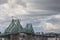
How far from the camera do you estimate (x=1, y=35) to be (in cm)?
2888

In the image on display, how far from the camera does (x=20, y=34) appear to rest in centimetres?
2709

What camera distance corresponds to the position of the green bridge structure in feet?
90.8

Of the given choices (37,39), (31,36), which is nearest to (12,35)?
(31,36)

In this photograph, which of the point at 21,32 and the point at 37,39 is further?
the point at 37,39

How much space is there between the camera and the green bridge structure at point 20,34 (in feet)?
90.8

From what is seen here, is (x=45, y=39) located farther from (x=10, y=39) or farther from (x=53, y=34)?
(x=10, y=39)

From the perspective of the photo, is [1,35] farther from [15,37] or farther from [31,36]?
[31,36]

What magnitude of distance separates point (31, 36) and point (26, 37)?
184cm

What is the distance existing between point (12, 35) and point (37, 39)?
6080mm

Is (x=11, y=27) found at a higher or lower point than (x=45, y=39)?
higher

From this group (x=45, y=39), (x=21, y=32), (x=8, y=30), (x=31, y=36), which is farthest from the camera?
(x=45, y=39)

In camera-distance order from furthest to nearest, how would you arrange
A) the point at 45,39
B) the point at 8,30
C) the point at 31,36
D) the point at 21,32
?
the point at 45,39 < the point at 8,30 < the point at 31,36 < the point at 21,32

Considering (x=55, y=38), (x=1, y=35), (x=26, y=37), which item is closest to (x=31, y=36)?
(x=26, y=37)

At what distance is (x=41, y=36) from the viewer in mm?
34281
